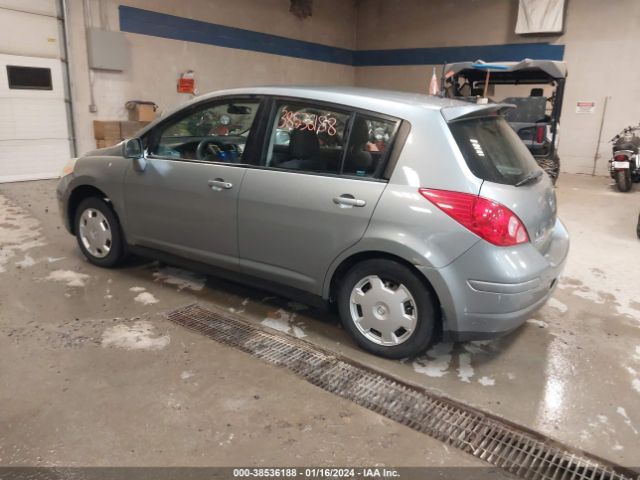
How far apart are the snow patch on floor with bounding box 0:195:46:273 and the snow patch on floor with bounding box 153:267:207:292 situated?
1.30 meters

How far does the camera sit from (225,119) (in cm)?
357

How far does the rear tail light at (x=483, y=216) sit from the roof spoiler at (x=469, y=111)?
0.45m

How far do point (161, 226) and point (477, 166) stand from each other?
7.43ft

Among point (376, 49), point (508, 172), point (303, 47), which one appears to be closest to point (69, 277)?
point (508, 172)

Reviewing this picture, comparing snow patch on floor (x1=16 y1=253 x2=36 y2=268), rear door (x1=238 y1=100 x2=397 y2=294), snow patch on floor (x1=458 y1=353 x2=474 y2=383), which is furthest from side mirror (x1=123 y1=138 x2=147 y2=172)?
snow patch on floor (x1=458 y1=353 x2=474 y2=383)

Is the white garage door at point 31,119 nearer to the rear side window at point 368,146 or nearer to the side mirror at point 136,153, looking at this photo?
the side mirror at point 136,153

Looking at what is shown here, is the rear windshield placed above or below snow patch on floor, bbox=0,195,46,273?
above

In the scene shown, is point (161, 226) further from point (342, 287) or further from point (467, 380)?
point (467, 380)

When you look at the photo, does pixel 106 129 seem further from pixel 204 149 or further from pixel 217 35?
pixel 204 149

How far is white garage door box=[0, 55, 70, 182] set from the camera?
7762 mm

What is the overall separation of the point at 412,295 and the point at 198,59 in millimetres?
9252

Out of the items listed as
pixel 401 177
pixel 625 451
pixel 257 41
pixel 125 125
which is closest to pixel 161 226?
pixel 401 177

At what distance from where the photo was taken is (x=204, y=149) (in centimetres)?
368

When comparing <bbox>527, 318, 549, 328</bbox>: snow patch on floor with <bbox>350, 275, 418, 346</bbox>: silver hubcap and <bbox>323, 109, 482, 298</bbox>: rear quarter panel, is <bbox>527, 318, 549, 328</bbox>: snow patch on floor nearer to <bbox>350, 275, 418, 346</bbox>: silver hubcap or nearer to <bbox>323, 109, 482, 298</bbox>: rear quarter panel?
<bbox>350, 275, 418, 346</bbox>: silver hubcap
